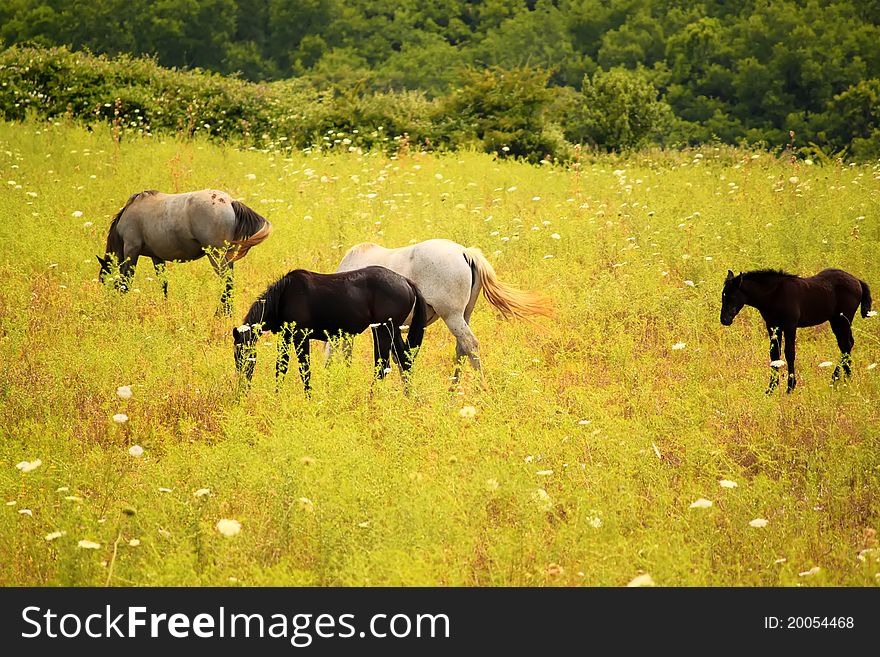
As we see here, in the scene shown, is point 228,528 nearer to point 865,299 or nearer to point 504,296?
point 504,296

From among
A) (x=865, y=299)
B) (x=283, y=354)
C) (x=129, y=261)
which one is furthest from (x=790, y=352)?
(x=129, y=261)

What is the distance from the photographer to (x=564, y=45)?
46.5m

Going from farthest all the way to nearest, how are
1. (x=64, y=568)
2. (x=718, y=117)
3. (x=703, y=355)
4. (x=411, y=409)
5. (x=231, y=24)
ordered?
(x=231, y=24) → (x=718, y=117) → (x=703, y=355) → (x=411, y=409) → (x=64, y=568)

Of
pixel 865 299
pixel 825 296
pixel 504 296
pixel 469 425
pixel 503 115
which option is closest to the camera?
pixel 469 425

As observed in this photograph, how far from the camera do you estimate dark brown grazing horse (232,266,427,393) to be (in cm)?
786

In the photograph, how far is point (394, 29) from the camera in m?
48.3

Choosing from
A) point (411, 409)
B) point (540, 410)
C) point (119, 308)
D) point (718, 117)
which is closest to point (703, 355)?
point (540, 410)

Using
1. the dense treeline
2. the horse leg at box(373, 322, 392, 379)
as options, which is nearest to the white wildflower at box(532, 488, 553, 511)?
the horse leg at box(373, 322, 392, 379)

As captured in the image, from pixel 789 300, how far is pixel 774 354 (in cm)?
57

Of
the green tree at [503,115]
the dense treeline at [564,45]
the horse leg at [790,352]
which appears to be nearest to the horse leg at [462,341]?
the horse leg at [790,352]

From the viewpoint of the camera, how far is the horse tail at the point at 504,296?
29.1 feet

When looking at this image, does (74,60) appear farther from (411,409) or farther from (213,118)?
(411,409)

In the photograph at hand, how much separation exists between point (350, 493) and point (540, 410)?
204 cm

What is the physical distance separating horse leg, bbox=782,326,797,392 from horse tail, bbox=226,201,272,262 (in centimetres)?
548
